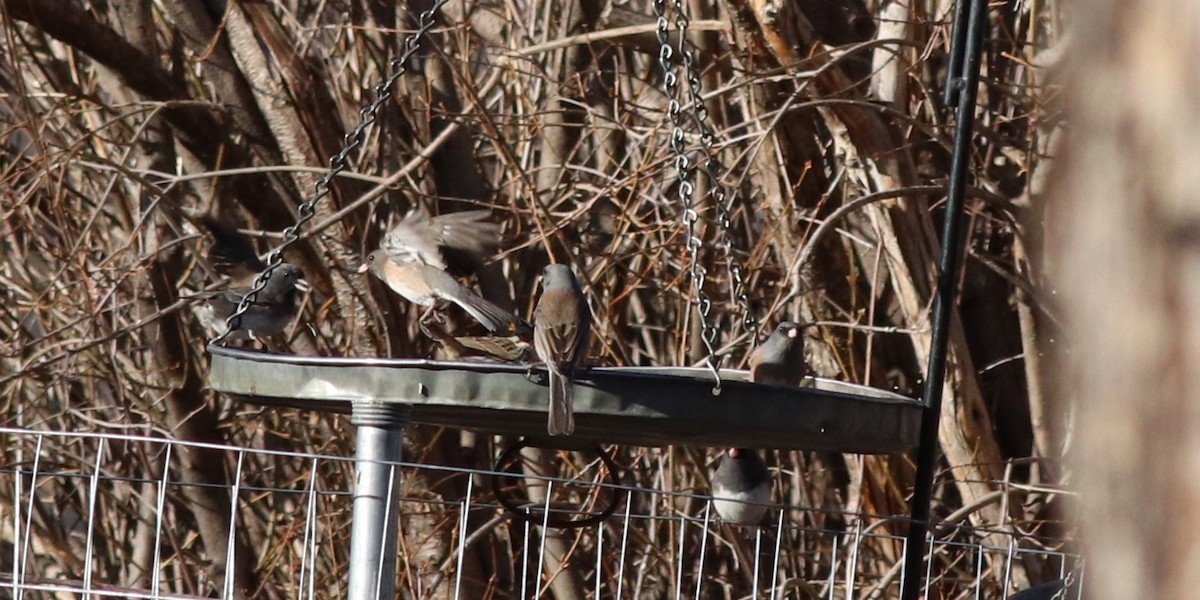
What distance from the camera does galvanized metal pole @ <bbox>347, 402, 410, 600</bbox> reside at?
209cm

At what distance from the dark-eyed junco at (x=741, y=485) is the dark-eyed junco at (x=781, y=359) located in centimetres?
31

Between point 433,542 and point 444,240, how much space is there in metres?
1.22

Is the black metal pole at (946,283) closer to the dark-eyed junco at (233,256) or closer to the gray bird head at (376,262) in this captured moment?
the gray bird head at (376,262)

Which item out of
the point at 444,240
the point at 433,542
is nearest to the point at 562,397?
the point at 444,240

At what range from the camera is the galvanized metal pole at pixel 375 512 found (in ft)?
6.86

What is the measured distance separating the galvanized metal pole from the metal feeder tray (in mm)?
116

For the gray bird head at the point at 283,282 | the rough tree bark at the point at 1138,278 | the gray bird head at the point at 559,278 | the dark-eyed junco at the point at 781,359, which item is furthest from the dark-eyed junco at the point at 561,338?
the gray bird head at the point at 283,282

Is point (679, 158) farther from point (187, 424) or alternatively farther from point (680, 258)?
point (187, 424)

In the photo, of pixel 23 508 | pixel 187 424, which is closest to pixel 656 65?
pixel 187 424

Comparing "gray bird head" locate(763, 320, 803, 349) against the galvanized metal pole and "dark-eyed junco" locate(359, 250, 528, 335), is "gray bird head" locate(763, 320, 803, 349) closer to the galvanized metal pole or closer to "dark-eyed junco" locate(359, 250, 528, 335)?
"dark-eyed junco" locate(359, 250, 528, 335)

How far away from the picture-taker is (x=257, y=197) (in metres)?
4.84

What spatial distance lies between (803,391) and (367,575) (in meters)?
0.71

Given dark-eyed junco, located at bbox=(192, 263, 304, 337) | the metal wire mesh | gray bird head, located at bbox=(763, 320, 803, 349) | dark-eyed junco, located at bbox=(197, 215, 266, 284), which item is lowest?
the metal wire mesh

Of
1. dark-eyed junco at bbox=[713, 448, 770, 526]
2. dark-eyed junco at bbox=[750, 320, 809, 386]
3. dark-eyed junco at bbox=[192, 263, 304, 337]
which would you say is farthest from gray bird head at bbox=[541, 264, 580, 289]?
dark-eyed junco at bbox=[192, 263, 304, 337]
